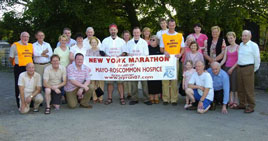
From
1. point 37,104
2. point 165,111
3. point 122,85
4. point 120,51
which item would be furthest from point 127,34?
point 37,104

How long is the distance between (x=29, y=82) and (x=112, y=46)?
2.26 m

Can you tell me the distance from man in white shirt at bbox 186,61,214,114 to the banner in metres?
0.71

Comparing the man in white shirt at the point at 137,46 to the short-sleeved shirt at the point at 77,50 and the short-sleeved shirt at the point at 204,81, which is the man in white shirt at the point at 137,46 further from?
the short-sleeved shirt at the point at 204,81

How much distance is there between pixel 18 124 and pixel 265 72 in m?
8.21

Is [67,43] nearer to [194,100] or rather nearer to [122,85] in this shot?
[122,85]

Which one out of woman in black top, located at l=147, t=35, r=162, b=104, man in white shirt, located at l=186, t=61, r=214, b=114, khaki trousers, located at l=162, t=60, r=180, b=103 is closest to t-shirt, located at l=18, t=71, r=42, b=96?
woman in black top, located at l=147, t=35, r=162, b=104

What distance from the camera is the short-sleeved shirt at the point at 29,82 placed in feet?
21.8

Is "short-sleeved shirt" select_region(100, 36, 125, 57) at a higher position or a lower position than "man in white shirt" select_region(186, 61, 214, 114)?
higher

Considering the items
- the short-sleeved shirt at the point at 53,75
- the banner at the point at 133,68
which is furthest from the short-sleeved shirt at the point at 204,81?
the short-sleeved shirt at the point at 53,75

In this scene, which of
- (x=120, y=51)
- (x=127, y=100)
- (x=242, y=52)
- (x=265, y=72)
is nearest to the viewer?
(x=242, y=52)

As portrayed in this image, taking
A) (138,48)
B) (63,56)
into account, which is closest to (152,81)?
(138,48)

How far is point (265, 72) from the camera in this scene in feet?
32.8

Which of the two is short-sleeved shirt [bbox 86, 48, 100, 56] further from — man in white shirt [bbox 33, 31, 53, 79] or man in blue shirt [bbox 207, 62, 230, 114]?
man in blue shirt [bbox 207, 62, 230, 114]

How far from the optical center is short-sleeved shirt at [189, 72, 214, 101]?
21.5 feet
